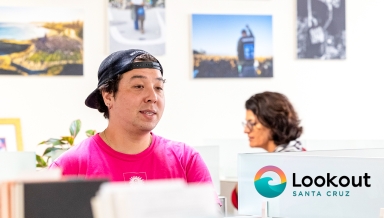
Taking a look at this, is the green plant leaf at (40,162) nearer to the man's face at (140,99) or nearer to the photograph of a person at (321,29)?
the man's face at (140,99)

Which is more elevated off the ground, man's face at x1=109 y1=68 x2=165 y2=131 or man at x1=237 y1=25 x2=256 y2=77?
man at x1=237 y1=25 x2=256 y2=77

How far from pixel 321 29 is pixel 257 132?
6.94ft

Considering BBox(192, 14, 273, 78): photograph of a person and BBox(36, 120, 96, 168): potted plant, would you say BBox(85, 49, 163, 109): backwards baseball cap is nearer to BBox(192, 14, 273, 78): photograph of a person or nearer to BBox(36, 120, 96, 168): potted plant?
BBox(36, 120, 96, 168): potted plant

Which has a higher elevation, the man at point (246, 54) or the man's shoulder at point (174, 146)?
the man at point (246, 54)

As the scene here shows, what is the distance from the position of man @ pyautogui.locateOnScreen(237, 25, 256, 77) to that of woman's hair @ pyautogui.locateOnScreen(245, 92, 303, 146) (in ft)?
5.26

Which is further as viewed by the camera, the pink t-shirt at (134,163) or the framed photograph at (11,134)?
the framed photograph at (11,134)

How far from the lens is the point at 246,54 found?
5.47 metres

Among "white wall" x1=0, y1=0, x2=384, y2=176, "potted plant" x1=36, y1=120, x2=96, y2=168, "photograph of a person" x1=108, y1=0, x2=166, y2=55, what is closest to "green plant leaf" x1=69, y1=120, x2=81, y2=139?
"potted plant" x1=36, y1=120, x2=96, y2=168

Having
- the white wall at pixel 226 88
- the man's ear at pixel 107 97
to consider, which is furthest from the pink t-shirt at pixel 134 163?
the white wall at pixel 226 88

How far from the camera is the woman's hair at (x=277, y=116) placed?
3732 millimetres

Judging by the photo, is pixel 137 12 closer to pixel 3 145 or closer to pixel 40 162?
pixel 3 145

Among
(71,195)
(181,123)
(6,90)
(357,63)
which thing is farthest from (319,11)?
(71,195)

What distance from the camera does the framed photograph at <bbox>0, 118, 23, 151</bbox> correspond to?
4941 millimetres

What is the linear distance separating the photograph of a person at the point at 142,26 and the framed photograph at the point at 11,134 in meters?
0.97
